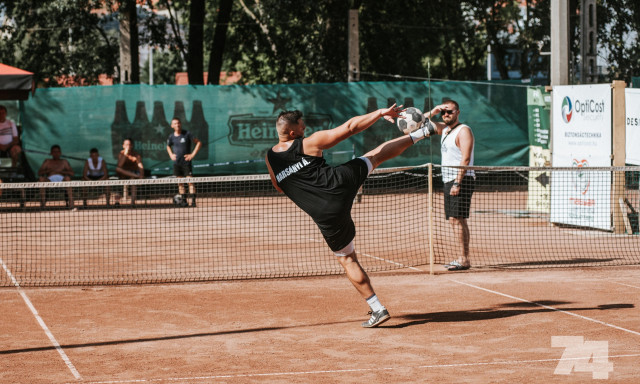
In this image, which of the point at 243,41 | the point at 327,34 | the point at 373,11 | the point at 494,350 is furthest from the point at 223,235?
the point at 243,41

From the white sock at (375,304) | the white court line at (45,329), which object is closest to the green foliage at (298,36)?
the white court line at (45,329)

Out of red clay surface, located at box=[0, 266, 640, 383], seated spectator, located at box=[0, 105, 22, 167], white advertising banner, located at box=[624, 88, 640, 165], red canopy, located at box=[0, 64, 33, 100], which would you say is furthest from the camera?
seated spectator, located at box=[0, 105, 22, 167]

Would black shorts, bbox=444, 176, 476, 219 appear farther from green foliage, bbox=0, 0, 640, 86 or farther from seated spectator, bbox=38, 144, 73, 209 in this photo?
green foliage, bbox=0, 0, 640, 86

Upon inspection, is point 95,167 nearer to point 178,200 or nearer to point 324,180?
point 178,200

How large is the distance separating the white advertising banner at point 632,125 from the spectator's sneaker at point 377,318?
6.83m

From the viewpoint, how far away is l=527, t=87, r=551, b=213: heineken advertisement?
50.6 ft

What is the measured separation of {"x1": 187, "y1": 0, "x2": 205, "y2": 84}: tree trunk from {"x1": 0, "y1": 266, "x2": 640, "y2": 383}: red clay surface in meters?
16.2

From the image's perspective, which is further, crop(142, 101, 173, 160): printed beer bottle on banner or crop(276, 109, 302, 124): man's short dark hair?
crop(142, 101, 173, 160): printed beer bottle on banner

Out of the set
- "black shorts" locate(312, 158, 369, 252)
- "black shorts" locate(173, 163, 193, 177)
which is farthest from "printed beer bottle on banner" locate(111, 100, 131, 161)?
"black shorts" locate(312, 158, 369, 252)

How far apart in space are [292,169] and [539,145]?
9.39 m

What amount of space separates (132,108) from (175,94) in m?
1.01

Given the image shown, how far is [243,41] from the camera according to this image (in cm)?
3195

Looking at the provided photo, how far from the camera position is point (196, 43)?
25.9m

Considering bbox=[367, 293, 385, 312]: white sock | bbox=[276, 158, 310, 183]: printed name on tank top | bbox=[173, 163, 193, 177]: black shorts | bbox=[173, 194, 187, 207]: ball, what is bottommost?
bbox=[367, 293, 385, 312]: white sock
